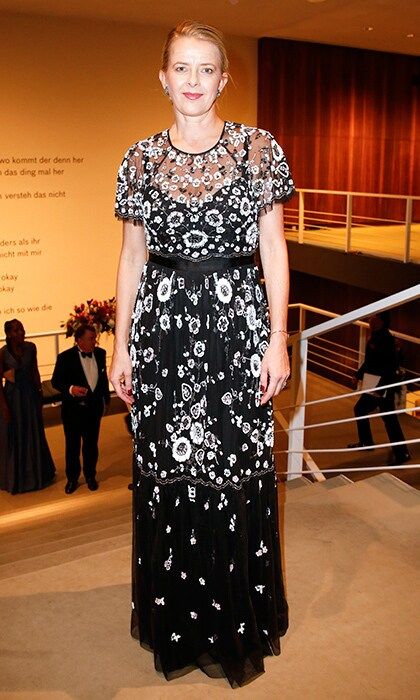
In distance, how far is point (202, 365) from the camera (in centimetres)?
211

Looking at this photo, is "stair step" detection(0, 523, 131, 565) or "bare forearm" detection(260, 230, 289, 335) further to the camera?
"stair step" detection(0, 523, 131, 565)

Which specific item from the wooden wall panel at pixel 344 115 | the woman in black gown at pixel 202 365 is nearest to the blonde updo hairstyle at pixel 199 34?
the woman in black gown at pixel 202 365

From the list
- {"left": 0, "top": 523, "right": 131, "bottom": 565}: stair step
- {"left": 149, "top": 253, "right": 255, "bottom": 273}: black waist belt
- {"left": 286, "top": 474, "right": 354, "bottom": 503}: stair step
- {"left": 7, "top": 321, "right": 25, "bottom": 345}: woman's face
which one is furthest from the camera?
{"left": 7, "top": 321, "right": 25, "bottom": 345}: woman's face

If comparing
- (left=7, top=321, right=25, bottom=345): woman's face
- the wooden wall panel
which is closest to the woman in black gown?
(left=7, top=321, right=25, bottom=345): woman's face

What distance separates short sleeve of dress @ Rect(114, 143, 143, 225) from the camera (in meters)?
2.09

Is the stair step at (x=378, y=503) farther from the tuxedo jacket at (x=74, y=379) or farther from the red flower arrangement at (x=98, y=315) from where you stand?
the red flower arrangement at (x=98, y=315)

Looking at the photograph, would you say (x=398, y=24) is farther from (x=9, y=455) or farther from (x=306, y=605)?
(x=306, y=605)

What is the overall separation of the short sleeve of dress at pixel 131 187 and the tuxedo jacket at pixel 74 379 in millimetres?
3814

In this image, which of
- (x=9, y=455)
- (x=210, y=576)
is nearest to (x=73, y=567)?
(x=210, y=576)

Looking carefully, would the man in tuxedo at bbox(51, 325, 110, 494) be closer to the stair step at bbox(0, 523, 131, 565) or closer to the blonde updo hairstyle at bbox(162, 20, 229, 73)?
the stair step at bbox(0, 523, 131, 565)

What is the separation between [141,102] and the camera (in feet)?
33.6

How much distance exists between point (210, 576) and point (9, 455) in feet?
13.9

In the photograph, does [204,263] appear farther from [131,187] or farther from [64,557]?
[64,557]

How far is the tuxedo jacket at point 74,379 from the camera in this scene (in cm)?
586
